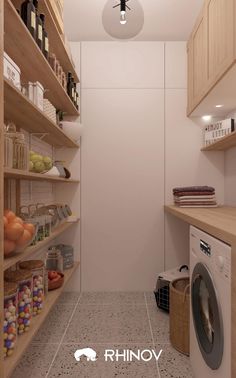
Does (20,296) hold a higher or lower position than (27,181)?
lower

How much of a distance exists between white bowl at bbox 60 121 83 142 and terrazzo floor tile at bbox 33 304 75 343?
4.96 ft

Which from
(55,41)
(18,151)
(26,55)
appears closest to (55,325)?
(18,151)

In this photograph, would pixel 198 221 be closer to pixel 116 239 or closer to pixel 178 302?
pixel 178 302

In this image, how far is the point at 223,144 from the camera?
2303 millimetres

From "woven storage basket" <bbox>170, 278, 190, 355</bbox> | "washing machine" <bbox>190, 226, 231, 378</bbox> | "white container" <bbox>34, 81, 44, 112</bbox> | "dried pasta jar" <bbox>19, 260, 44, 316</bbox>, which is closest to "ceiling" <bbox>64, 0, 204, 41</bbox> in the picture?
"white container" <bbox>34, 81, 44, 112</bbox>

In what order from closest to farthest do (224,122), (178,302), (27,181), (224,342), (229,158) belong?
(224,342) < (178,302) < (27,181) < (224,122) < (229,158)

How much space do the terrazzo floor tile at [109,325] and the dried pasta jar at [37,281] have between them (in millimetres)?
358

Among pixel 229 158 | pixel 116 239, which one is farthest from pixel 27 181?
pixel 229 158

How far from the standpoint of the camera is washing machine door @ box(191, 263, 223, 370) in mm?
1030

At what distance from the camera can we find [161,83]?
2590mm

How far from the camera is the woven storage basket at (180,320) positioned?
1.59m

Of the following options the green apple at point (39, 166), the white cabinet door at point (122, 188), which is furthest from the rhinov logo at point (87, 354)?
the green apple at point (39, 166)

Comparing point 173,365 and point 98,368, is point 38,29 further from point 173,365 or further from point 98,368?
point 173,365

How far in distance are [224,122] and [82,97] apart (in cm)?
137
